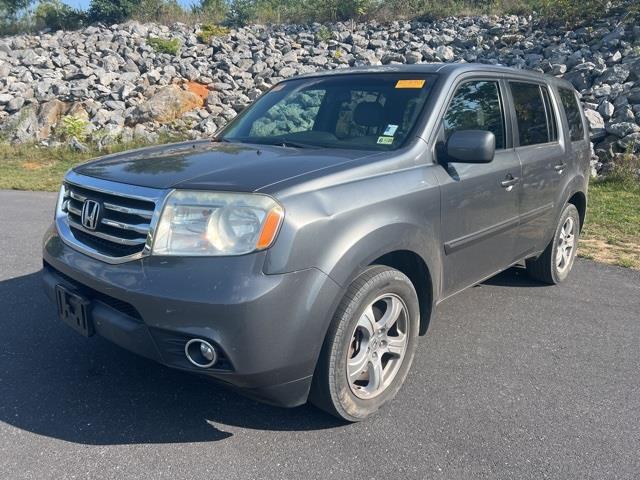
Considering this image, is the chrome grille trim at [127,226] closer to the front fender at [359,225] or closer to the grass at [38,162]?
the front fender at [359,225]

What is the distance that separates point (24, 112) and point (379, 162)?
16.0 meters

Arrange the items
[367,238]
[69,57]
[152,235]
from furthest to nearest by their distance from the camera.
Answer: [69,57] < [367,238] < [152,235]

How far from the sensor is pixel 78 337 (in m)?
4.02

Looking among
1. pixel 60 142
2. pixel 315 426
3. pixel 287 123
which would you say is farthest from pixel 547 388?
pixel 60 142

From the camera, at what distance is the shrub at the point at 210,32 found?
68.8 ft

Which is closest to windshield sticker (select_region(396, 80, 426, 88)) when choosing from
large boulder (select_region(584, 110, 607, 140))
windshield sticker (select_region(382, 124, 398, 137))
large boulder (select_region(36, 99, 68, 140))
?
windshield sticker (select_region(382, 124, 398, 137))

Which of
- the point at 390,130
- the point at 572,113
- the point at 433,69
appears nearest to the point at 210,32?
the point at 572,113

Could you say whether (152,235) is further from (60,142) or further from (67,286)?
(60,142)

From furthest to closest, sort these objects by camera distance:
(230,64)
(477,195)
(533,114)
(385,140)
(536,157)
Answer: (230,64)
(533,114)
(536,157)
(477,195)
(385,140)

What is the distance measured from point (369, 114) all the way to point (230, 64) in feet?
51.1

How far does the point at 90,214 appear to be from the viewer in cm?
308

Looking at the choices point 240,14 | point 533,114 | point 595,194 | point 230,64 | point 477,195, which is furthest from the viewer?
point 240,14

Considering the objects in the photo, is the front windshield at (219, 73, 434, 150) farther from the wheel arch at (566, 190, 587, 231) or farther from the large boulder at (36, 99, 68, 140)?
the large boulder at (36, 99, 68, 140)

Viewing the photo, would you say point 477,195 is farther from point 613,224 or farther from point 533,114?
point 613,224
